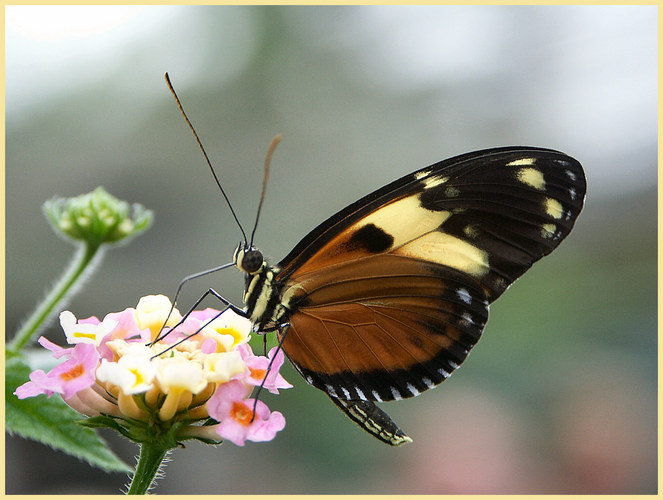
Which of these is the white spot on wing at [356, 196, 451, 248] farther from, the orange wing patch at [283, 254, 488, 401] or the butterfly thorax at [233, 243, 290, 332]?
the butterfly thorax at [233, 243, 290, 332]

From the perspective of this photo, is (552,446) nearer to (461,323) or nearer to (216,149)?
(461,323)

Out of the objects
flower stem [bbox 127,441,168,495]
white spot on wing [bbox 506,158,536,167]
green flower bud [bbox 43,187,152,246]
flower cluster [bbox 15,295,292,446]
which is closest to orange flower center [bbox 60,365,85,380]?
flower cluster [bbox 15,295,292,446]

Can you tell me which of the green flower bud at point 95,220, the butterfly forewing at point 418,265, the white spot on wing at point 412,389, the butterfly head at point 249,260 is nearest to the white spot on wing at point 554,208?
the butterfly forewing at point 418,265

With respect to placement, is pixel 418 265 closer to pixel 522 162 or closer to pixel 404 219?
pixel 404 219

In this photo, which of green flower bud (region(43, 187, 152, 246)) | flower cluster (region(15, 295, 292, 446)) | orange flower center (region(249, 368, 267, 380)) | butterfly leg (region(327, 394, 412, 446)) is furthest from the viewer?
green flower bud (region(43, 187, 152, 246))

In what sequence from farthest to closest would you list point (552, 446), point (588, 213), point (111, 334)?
point (588, 213), point (552, 446), point (111, 334)

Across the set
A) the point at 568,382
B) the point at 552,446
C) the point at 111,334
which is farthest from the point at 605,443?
the point at 111,334

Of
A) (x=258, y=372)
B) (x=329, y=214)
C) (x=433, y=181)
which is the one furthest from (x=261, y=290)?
(x=329, y=214)
